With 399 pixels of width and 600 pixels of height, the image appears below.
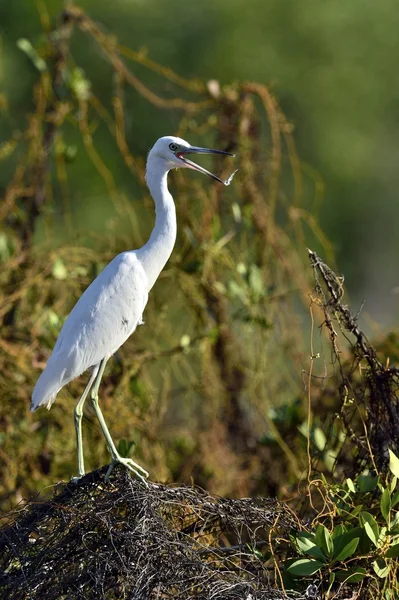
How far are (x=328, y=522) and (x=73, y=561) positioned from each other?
0.81 metres

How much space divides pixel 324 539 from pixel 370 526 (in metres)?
0.15

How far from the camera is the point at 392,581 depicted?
277 centimetres

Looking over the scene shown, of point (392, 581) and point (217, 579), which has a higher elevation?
point (217, 579)

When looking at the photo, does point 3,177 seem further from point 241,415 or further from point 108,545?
point 108,545

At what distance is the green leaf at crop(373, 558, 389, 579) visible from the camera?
2.68 m

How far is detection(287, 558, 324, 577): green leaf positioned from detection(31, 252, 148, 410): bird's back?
1.15 metres

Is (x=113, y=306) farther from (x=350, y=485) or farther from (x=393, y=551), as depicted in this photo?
(x=393, y=551)

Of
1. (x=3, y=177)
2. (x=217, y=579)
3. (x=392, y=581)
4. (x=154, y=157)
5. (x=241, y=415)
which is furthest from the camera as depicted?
(x=3, y=177)

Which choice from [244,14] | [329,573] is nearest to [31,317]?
[329,573]

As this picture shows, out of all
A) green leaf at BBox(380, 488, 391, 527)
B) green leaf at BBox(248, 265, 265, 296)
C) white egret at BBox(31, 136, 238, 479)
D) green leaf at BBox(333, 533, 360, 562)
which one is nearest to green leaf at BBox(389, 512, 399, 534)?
green leaf at BBox(380, 488, 391, 527)

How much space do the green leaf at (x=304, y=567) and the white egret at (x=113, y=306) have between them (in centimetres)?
89

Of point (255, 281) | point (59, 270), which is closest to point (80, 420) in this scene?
point (59, 270)

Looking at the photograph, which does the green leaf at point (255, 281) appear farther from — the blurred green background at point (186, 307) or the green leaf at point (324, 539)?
the green leaf at point (324, 539)

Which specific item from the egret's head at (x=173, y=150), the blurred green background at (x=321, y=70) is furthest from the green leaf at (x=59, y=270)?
the blurred green background at (x=321, y=70)
